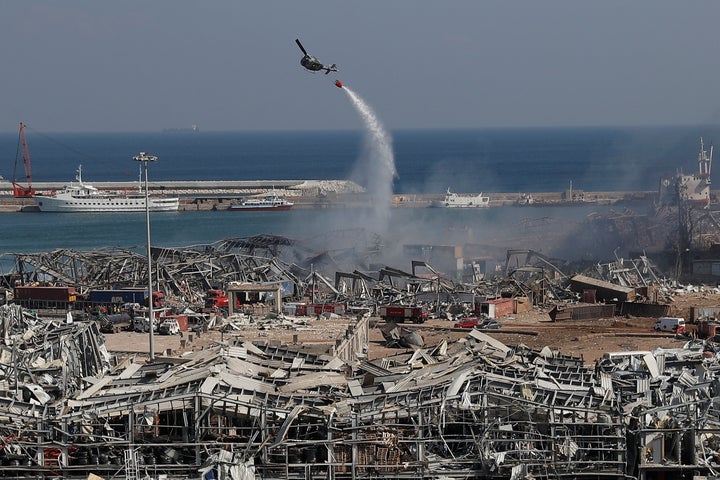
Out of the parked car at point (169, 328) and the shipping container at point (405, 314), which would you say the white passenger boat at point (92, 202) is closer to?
the shipping container at point (405, 314)

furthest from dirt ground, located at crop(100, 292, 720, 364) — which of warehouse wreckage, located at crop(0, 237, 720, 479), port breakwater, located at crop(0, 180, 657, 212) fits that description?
port breakwater, located at crop(0, 180, 657, 212)

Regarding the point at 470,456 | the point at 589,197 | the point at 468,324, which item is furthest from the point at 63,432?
the point at 589,197

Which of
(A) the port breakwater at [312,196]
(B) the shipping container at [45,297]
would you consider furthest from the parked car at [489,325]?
(A) the port breakwater at [312,196]

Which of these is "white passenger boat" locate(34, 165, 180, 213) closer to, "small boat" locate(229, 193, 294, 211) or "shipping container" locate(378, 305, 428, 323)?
"small boat" locate(229, 193, 294, 211)

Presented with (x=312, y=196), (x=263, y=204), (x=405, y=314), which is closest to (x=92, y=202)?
(x=263, y=204)

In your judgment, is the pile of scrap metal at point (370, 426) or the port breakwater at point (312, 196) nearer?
the pile of scrap metal at point (370, 426)

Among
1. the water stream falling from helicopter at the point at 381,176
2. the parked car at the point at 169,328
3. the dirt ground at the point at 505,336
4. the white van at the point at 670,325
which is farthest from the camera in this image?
the water stream falling from helicopter at the point at 381,176
